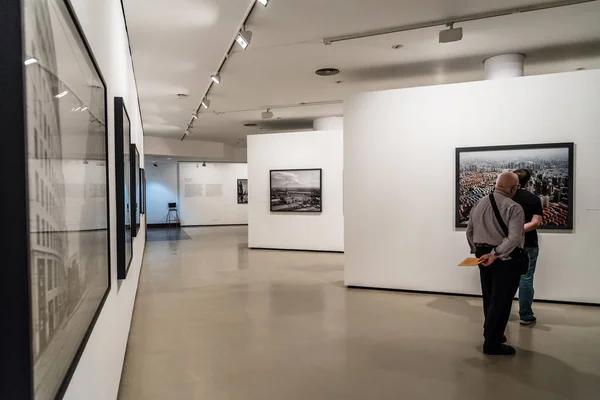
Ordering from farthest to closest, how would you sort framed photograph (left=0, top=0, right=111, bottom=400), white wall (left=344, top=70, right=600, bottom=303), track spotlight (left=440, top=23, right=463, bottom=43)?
1. white wall (left=344, top=70, right=600, bottom=303)
2. track spotlight (left=440, top=23, right=463, bottom=43)
3. framed photograph (left=0, top=0, right=111, bottom=400)

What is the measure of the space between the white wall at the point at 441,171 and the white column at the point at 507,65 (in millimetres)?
597

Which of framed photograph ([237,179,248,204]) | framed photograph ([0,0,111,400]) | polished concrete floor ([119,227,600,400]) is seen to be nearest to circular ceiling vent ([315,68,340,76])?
polished concrete floor ([119,227,600,400])

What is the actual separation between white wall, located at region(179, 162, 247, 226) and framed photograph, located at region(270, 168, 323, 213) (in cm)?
886

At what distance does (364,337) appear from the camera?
465 centimetres

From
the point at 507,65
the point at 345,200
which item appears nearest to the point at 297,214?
the point at 345,200

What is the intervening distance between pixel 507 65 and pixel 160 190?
15.9m

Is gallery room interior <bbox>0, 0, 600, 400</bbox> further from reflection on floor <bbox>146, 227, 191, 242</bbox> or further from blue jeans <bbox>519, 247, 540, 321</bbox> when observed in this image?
reflection on floor <bbox>146, 227, 191, 242</bbox>

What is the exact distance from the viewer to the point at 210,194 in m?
19.8

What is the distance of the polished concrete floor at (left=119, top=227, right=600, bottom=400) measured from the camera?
346 centimetres

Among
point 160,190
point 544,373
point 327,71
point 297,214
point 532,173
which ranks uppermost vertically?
point 327,71

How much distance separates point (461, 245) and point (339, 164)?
492cm

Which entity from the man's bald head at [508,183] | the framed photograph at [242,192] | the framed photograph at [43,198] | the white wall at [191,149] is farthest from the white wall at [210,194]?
the framed photograph at [43,198]

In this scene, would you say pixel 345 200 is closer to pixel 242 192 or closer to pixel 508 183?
pixel 508 183

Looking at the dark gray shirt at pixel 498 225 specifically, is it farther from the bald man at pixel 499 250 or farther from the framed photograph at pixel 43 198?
the framed photograph at pixel 43 198
